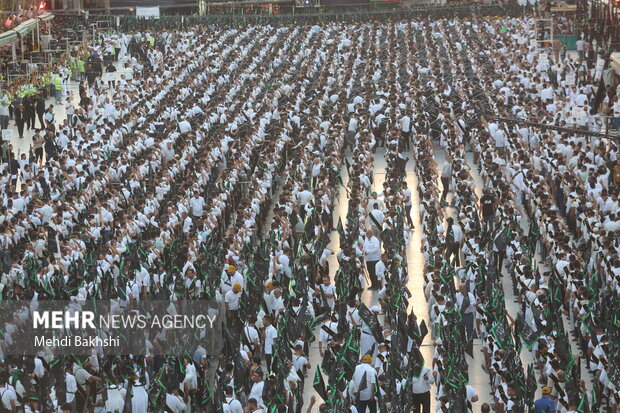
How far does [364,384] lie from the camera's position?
663 inches

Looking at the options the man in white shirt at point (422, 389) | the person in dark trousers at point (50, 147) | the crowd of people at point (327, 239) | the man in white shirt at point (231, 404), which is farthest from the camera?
the person in dark trousers at point (50, 147)

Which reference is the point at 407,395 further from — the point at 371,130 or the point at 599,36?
the point at 599,36

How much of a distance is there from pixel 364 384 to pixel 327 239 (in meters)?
8.11

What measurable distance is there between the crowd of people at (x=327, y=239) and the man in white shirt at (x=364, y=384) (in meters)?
0.03

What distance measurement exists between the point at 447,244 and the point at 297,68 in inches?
893

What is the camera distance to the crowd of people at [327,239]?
17.3 meters

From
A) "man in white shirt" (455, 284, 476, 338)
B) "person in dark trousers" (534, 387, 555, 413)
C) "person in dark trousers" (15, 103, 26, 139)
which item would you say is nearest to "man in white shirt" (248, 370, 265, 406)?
"person in dark trousers" (534, 387, 555, 413)

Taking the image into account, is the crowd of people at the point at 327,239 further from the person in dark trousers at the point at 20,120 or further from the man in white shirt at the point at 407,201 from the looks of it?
the person in dark trousers at the point at 20,120

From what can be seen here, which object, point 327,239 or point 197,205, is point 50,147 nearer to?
point 197,205

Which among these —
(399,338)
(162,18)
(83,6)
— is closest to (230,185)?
(399,338)

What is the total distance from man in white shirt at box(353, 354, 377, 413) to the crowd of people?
0.03m

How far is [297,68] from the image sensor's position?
45312 millimetres

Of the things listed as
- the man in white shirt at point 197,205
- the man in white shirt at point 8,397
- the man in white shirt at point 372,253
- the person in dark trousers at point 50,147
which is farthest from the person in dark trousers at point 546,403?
the person in dark trousers at point 50,147

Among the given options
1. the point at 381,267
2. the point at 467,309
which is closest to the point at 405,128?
Result: the point at 381,267
